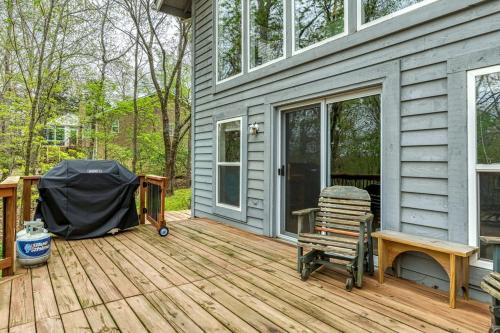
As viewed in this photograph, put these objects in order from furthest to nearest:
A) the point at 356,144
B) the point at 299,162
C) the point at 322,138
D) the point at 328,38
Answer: the point at 299,162, the point at 322,138, the point at 328,38, the point at 356,144

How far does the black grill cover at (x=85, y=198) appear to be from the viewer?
4090 mm

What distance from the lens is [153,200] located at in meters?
4.96

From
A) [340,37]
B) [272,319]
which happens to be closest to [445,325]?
[272,319]

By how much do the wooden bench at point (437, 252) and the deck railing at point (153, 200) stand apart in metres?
3.11

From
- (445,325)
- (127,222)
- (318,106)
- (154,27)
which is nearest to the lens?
(445,325)

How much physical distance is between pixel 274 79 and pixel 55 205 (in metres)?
3.61

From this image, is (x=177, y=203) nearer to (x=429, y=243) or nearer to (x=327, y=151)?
(x=327, y=151)

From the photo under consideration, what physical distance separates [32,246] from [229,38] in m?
4.36

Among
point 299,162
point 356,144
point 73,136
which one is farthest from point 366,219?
point 73,136

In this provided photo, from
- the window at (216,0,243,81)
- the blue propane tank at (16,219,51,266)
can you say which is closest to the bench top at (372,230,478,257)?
the blue propane tank at (16,219,51,266)

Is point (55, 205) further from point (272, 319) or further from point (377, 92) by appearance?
point (377, 92)

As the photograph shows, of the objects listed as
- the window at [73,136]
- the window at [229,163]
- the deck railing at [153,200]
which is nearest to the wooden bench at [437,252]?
the window at [229,163]

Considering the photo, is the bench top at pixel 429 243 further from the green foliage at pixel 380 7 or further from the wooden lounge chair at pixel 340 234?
the green foliage at pixel 380 7

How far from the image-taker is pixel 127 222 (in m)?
4.70
